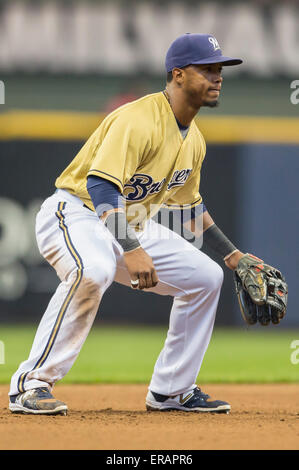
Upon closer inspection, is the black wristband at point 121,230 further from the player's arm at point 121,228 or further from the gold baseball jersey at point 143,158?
the gold baseball jersey at point 143,158

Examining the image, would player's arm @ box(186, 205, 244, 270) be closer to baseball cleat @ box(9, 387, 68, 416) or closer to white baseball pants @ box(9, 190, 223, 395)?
white baseball pants @ box(9, 190, 223, 395)

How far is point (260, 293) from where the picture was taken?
433 centimetres

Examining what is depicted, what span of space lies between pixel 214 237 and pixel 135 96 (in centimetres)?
563

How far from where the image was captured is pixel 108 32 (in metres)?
14.3

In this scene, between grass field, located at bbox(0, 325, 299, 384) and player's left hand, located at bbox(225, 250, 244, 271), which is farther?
grass field, located at bbox(0, 325, 299, 384)

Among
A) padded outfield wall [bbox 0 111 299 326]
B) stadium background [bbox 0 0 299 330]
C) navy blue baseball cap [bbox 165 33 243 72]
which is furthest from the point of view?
stadium background [bbox 0 0 299 330]

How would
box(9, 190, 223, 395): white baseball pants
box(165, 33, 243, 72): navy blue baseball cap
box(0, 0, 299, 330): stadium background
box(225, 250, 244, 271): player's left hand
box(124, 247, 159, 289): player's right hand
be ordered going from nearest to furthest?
box(124, 247, 159, 289): player's right hand, box(9, 190, 223, 395): white baseball pants, box(165, 33, 243, 72): navy blue baseball cap, box(225, 250, 244, 271): player's left hand, box(0, 0, 299, 330): stadium background

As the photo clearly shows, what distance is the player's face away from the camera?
166 inches

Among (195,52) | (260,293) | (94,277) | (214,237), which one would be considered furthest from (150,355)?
(195,52)

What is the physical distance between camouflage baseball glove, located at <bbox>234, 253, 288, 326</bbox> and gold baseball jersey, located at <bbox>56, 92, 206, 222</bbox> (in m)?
0.53

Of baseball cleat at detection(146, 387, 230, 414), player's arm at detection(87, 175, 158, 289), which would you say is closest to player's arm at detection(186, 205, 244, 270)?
baseball cleat at detection(146, 387, 230, 414)

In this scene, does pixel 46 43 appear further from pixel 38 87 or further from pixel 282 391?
pixel 282 391

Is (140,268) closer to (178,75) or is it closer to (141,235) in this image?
(141,235)
